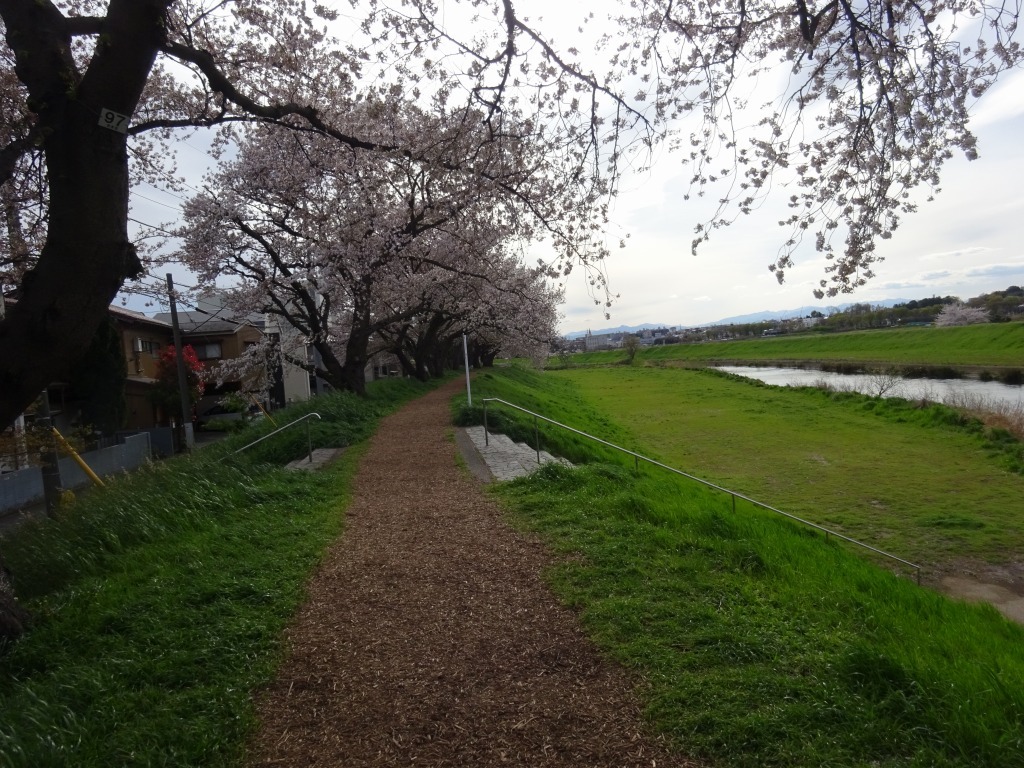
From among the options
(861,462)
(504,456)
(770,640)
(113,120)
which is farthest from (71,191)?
(861,462)

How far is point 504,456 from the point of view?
10758 mm

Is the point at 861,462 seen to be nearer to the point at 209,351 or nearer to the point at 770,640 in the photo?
the point at 770,640

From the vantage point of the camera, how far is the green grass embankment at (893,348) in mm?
43406

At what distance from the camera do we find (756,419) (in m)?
27.0

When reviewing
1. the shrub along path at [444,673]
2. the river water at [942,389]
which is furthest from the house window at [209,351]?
the river water at [942,389]

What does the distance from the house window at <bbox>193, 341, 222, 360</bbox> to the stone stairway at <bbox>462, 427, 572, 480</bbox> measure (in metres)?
25.5

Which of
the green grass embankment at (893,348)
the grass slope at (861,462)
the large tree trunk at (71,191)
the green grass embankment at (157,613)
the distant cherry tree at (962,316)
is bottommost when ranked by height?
the grass slope at (861,462)

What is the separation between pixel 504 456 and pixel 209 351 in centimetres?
2879

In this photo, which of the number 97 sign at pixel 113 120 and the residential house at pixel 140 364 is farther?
the residential house at pixel 140 364

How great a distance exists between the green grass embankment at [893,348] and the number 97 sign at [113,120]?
44985 millimetres

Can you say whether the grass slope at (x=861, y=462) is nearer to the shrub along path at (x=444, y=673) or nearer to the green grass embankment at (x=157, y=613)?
the shrub along path at (x=444, y=673)

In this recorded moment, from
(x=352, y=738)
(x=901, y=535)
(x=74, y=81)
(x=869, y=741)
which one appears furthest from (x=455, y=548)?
(x=901, y=535)

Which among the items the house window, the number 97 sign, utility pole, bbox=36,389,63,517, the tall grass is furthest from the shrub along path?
the house window

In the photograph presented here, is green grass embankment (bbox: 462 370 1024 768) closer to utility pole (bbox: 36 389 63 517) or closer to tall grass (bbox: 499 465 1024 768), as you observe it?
tall grass (bbox: 499 465 1024 768)
